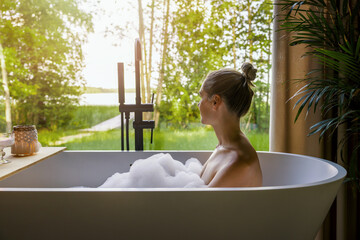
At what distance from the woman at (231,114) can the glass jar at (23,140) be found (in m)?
0.87

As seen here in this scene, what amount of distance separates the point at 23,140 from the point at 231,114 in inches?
40.7

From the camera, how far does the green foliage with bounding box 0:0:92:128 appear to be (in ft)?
10.1

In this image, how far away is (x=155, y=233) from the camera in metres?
1.12

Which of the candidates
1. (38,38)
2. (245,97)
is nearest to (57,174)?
(245,97)

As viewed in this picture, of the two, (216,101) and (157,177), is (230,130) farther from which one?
(157,177)

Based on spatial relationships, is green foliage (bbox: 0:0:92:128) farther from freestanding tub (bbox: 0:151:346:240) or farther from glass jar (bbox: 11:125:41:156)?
freestanding tub (bbox: 0:151:346:240)

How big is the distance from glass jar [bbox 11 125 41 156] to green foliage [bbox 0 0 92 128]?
1.46 m

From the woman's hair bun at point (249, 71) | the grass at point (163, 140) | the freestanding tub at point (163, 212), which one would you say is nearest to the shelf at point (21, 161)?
the freestanding tub at point (163, 212)

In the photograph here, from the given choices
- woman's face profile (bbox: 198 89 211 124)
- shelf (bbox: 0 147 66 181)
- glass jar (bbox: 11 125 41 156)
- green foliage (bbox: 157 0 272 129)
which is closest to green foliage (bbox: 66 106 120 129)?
green foliage (bbox: 157 0 272 129)

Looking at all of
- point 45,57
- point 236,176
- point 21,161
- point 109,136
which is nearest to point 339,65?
point 236,176

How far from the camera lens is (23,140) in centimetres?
169

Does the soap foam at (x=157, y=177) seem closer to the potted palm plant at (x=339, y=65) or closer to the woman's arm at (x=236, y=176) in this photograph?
the woman's arm at (x=236, y=176)

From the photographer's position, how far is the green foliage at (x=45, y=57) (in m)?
3.06

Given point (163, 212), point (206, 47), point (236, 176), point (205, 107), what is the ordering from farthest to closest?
point (206, 47)
point (205, 107)
point (236, 176)
point (163, 212)
